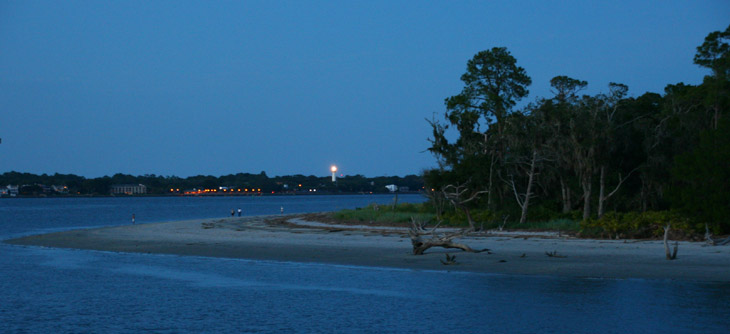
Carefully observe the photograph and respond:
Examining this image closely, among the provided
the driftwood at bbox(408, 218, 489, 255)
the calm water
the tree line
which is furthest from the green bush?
the calm water

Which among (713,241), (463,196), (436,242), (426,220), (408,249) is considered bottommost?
(408,249)

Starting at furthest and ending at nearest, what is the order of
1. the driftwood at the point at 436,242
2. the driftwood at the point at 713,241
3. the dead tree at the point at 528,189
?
the dead tree at the point at 528,189 < the driftwood at the point at 713,241 < the driftwood at the point at 436,242

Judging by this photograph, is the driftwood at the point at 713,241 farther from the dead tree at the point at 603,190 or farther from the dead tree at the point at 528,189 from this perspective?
the dead tree at the point at 528,189

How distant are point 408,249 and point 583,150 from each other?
12.0m

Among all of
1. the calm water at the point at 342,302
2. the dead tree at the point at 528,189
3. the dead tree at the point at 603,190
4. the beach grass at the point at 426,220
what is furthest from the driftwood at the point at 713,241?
the dead tree at the point at 528,189

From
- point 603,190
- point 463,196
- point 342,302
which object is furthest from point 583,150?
point 342,302

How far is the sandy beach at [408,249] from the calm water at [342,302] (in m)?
1.90

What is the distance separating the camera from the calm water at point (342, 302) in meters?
17.4

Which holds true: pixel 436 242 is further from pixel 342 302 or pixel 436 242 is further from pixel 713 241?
pixel 713 241

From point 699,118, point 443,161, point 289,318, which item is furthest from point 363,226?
point 289,318

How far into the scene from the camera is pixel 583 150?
3984cm

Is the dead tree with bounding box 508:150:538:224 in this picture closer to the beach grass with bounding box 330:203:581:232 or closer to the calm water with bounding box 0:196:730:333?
the beach grass with bounding box 330:203:581:232

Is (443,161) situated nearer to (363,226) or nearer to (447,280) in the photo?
(363,226)

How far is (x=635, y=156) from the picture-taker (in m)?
40.0
